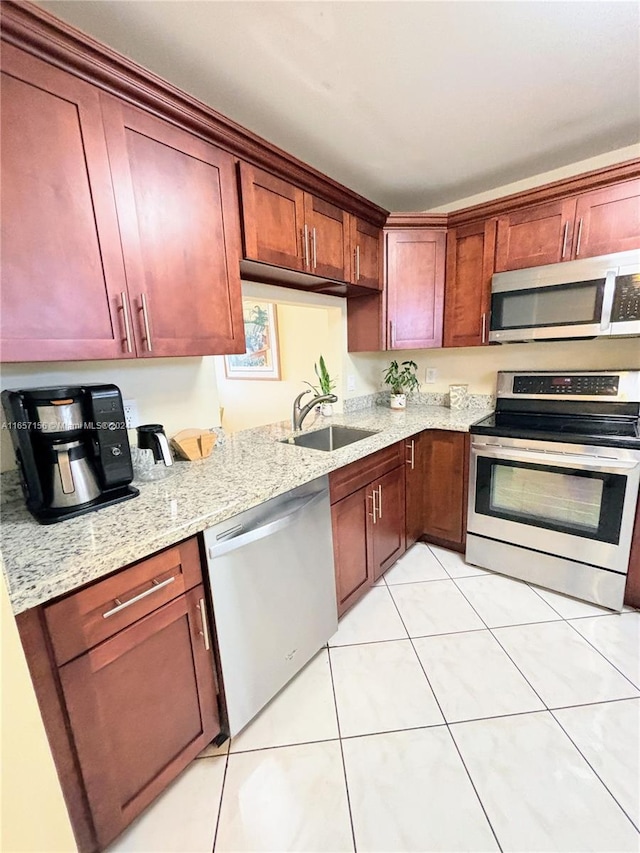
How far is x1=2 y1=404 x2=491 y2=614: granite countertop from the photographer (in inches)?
31.8

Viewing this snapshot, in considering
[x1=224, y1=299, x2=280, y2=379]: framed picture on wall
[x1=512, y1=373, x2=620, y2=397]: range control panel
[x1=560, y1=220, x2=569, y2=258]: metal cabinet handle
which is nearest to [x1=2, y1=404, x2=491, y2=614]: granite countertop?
[x1=512, y1=373, x2=620, y2=397]: range control panel

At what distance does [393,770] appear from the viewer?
118 centimetres

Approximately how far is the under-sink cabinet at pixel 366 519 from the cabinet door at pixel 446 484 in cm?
28

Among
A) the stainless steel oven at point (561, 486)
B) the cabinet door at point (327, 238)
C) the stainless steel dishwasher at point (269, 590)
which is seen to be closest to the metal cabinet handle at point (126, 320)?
the stainless steel dishwasher at point (269, 590)

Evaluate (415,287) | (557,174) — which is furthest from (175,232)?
(557,174)

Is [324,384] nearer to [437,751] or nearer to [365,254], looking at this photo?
[365,254]

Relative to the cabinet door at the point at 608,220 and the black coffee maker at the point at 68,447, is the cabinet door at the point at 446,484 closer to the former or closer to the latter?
the cabinet door at the point at 608,220

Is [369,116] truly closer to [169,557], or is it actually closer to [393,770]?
[169,557]

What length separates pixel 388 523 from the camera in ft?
6.69

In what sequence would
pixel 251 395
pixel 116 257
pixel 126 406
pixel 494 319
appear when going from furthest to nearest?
1. pixel 251 395
2. pixel 494 319
3. pixel 126 406
4. pixel 116 257

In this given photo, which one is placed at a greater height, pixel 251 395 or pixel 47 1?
pixel 47 1

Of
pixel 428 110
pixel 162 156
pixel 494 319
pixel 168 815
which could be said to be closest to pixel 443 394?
pixel 494 319

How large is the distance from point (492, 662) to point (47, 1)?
2.81m

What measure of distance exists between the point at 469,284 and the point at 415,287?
34cm
